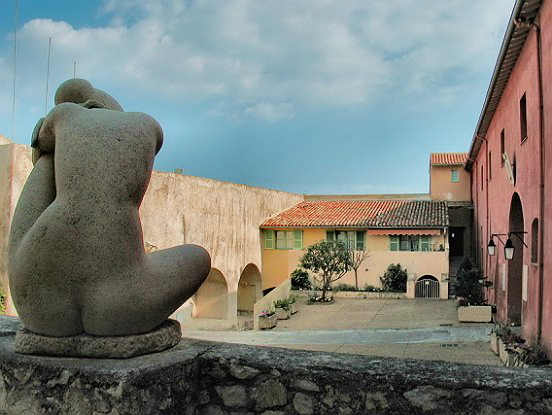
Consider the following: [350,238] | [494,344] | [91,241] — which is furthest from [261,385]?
[350,238]

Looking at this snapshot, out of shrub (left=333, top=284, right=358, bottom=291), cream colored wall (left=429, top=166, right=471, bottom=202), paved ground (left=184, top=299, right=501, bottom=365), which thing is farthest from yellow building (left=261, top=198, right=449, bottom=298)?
paved ground (left=184, top=299, right=501, bottom=365)

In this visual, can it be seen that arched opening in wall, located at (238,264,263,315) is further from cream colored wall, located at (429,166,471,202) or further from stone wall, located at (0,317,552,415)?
stone wall, located at (0,317,552,415)

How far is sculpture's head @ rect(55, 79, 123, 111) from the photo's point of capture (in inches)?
140

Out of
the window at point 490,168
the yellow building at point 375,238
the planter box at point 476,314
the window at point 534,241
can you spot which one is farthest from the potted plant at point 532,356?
the yellow building at point 375,238

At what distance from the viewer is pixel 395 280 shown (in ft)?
82.8

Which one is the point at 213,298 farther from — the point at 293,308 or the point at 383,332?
the point at 383,332

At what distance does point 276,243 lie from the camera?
28.2 metres

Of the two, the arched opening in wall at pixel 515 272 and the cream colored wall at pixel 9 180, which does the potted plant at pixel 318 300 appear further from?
the cream colored wall at pixel 9 180

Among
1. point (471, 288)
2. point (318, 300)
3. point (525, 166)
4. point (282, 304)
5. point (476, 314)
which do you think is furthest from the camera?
point (318, 300)

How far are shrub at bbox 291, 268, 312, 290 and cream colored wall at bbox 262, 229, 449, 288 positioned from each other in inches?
55.7

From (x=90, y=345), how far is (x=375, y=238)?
954 inches

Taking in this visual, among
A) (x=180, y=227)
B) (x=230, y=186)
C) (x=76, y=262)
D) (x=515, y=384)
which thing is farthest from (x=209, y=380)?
(x=230, y=186)

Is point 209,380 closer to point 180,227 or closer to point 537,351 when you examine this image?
point 537,351

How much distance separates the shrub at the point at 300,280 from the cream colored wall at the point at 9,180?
46.9 feet
